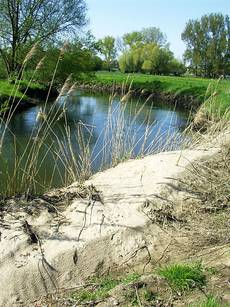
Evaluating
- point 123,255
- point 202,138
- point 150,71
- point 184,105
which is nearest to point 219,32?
point 150,71

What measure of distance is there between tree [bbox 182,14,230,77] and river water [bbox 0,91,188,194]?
3284 centimetres

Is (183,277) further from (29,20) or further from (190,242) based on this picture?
(29,20)

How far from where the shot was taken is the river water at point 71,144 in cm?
630

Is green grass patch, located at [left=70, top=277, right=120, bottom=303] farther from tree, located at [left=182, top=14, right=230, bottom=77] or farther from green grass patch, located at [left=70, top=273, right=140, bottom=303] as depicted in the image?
tree, located at [left=182, top=14, right=230, bottom=77]

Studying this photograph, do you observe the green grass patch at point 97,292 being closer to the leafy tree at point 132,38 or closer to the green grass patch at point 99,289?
the green grass patch at point 99,289

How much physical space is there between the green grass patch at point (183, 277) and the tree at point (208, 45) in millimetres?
52847

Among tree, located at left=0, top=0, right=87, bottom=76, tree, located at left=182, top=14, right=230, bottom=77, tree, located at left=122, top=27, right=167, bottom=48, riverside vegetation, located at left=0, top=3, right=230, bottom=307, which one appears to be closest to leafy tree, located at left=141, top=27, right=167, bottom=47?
tree, located at left=122, top=27, right=167, bottom=48

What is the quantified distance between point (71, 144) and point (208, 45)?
47.8 m

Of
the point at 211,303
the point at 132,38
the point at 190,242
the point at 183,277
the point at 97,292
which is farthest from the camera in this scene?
the point at 132,38

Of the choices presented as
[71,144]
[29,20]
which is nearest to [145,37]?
[29,20]

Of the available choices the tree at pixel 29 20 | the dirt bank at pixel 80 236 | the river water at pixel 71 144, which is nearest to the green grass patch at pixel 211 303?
the dirt bank at pixel 80 236

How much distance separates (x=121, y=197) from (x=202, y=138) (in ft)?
9.13

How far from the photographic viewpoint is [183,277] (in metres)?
3.58

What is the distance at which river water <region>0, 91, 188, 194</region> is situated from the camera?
20.7 feet
